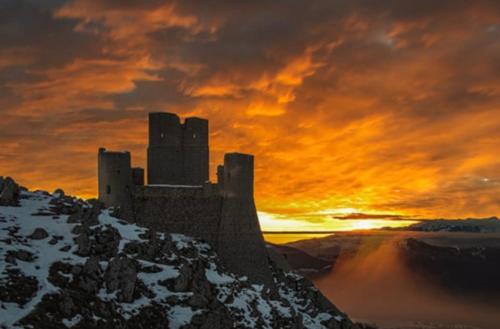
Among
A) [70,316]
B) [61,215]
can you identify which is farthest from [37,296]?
[61,215]

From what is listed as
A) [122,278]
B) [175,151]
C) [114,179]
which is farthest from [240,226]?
[122,278]

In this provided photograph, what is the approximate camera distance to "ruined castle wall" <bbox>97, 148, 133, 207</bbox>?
53125 millimetres

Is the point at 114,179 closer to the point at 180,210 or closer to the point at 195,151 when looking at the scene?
the point at 180,210

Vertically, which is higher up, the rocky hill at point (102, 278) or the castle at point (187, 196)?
the castle at point (187, 196)

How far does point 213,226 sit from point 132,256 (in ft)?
50.9

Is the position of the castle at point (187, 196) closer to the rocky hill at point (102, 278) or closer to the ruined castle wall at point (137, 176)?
the ruined castle wall at point (137, 176)

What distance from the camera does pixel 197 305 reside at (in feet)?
117

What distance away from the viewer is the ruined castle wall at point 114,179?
174 feet

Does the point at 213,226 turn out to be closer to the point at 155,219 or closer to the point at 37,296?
the point at 155,219

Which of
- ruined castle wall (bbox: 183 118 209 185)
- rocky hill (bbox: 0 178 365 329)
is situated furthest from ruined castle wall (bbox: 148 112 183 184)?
rocky hill (bbox: 0 178 365 329)

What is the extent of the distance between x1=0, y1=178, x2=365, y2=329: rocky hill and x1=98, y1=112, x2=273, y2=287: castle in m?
3.58

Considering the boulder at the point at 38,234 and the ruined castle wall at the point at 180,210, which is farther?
the ruined castle wall at the point at 180,210

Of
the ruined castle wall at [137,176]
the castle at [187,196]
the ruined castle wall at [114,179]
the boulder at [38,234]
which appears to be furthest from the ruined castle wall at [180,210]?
the boulder at [38,234]

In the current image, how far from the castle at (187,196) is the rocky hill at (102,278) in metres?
3.58
